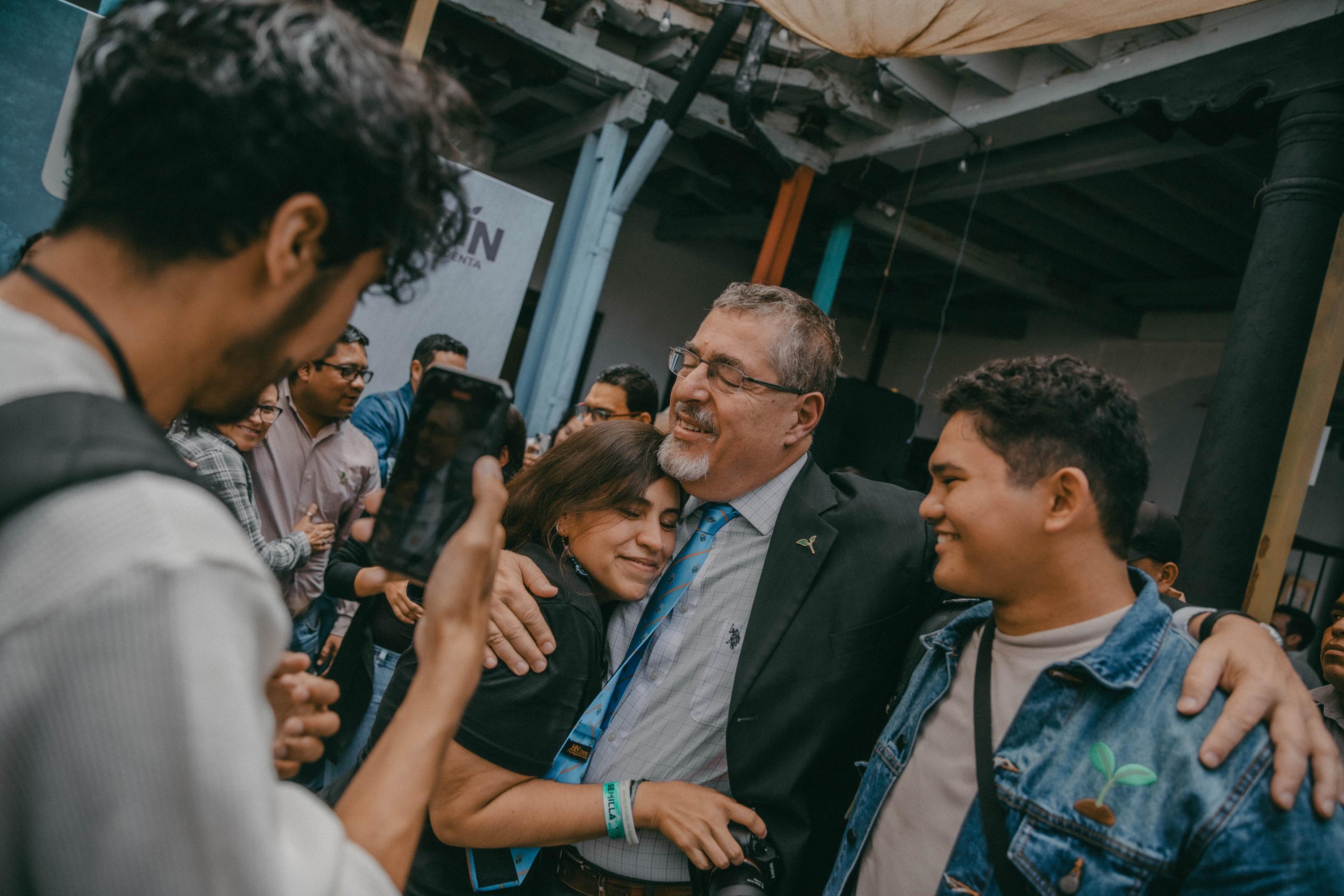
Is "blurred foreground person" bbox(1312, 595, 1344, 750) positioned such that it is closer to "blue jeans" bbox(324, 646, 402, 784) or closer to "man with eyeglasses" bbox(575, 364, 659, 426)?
"man with eyeglasses" bbox(575, 364, 659, 426)

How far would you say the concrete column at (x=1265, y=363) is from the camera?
10.0 feet

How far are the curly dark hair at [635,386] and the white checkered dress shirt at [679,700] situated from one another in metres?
2.29

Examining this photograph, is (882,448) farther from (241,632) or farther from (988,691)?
(241,632)

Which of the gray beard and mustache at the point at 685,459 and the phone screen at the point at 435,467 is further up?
the gray beard and mustache at the point at 685,459

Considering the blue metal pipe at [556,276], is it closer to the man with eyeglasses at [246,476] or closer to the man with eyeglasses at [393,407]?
the man with eyeglasses at [393,407]

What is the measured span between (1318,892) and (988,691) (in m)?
0.57

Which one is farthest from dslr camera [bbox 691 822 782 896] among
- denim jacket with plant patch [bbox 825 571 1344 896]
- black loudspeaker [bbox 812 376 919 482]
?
black loudspeaker [bbox 812 376 919 482]

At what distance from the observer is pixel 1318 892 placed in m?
1.14

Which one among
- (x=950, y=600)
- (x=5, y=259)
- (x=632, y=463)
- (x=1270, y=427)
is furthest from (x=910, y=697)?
(x=5, y=259)

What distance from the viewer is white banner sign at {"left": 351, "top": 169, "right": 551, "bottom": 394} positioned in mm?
4699

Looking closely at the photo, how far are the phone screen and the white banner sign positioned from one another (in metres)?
3.75

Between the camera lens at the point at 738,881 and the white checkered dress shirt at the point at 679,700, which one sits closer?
the camera lens at the point at 738,881

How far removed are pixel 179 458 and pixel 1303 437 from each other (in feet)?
13.5

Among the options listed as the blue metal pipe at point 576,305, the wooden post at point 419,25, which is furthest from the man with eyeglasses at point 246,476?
the blue metal pipe at point 576,305
